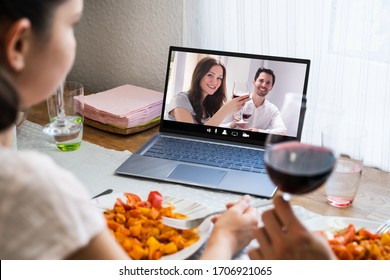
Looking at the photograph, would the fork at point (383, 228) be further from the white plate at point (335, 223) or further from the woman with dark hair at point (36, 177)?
the woman with dark hair at point (36, 177)

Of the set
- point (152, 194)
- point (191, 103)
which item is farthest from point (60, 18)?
point (191, 103)

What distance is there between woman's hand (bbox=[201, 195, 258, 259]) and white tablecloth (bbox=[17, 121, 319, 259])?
0.04 m

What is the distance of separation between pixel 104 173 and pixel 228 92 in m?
0.39

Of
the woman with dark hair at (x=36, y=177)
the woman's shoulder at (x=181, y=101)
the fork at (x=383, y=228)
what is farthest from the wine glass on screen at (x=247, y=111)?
the woman with dark hair at (x=36, y=177)

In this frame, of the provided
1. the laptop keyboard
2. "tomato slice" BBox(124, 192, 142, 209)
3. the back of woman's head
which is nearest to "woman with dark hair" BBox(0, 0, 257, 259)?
the back of woman's head

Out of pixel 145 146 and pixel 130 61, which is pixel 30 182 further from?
pixel 130 61

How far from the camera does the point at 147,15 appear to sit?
2088 millimetres

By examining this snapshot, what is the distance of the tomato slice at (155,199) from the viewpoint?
4.33 feet

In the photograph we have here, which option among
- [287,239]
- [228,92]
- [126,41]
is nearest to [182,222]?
[287,239]

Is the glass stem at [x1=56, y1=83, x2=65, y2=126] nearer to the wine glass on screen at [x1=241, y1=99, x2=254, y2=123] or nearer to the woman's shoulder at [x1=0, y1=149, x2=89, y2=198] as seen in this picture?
the wine glass on screen at [x1=241, y1=99, x2=254, y2=123]

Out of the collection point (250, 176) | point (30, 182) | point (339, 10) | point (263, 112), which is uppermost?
point (339, 10)

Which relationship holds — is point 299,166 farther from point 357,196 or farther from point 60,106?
point 60,106

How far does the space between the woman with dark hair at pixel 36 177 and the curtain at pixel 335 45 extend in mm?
821
